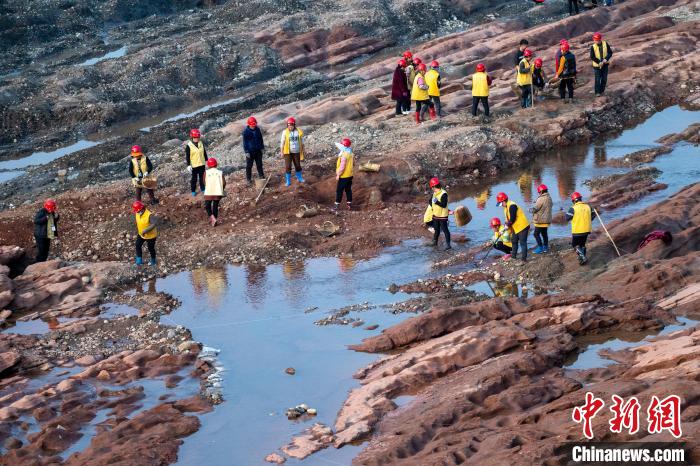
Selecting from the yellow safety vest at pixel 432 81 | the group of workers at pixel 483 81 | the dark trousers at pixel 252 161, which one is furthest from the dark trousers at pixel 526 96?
the dark trousers at pixel 252 161

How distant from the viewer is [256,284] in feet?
64.7

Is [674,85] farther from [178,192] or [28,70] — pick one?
[28,70]

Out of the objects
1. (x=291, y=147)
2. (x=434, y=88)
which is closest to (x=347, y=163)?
(x=291, y=147)

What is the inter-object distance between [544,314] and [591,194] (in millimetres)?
8427

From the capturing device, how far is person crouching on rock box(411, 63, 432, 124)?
27.3m

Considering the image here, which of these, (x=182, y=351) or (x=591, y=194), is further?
(x=591, y=194)

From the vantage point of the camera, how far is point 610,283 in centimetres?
1744

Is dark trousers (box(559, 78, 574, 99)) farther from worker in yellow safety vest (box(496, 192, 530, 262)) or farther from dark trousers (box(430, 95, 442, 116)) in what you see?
worker in yellow safety vest (box(496, 192, 530, 262))

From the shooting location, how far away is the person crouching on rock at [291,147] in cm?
2342

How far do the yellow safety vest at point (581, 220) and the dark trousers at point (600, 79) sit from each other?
1251cm

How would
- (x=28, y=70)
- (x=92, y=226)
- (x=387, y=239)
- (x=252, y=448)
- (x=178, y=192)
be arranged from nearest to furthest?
(x=252, y=448) < (x=387, y=239) < (x=92, y=226) < (x=178, y=192) < (x=28, y=70)

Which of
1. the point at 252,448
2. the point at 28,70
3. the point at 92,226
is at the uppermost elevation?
the point at 28,70

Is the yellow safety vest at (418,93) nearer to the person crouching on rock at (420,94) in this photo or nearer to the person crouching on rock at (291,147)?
the person crouching on rock at (420,94)

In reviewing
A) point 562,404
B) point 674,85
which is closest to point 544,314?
point 562,404
